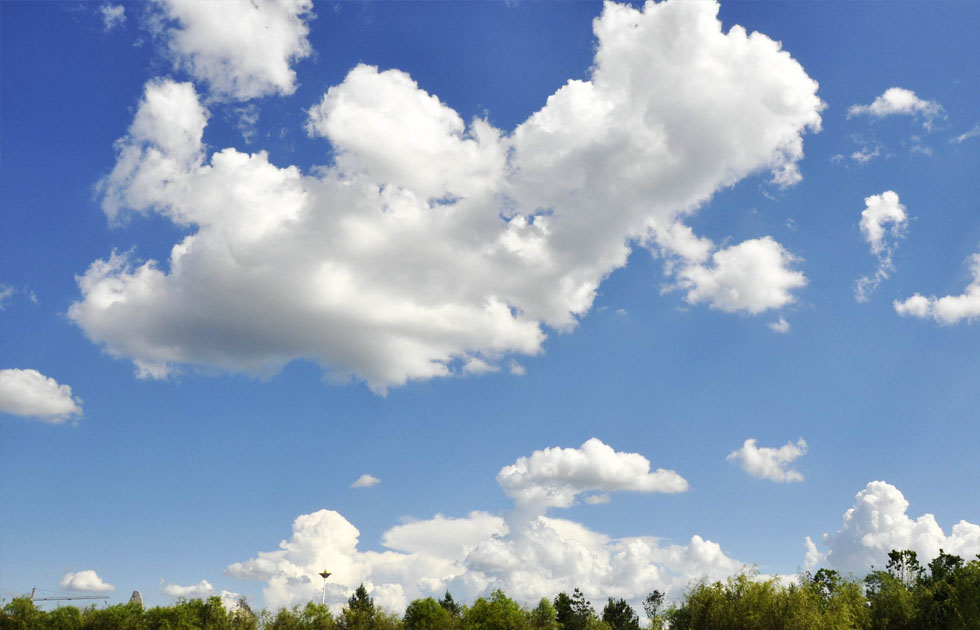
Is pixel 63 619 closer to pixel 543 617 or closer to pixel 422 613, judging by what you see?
pixel 422 613

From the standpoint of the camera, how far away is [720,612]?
3177 inches

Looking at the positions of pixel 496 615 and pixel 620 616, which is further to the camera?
pixel 620 616

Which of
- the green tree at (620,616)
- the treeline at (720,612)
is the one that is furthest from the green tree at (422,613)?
the green tree at (620,616)

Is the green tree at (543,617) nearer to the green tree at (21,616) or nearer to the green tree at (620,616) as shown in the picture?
the green tree at (620,616)

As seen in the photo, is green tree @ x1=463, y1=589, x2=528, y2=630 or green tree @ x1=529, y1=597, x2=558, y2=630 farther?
green tree @ x1=529, y1=597, x2=558, y2=630

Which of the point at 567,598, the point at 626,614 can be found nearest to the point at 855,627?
the point at 626,614

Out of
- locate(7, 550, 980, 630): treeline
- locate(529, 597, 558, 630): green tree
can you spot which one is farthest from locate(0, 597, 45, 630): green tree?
locate(529, 597, 558, 630): green tree

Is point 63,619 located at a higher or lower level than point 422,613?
higher

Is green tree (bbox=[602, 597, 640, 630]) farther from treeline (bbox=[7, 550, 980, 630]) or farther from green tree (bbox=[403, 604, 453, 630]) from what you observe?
green tree (bbox=[403, 604, 453, 630])

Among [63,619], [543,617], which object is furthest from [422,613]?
[63,619]

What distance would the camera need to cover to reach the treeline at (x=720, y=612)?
77812mm

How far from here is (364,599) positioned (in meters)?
162

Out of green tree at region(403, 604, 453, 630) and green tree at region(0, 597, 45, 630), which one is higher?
green tree at region(0, 597, 45, 630)

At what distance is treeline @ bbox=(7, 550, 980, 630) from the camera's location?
77812 millimetres
